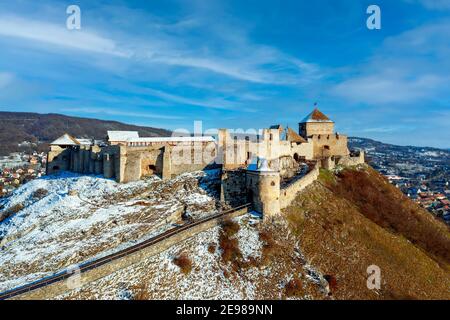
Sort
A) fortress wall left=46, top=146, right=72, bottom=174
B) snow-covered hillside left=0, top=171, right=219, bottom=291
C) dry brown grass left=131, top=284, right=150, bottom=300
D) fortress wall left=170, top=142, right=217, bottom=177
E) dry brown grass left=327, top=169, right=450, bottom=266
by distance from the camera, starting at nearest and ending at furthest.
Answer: dry brown grass left=131, top=284, right=150, bottom=300, snow-covered hillside left=0, top=171, right=219, bottom=291, dry brown grass left=327, top=169, right=450, bottom=266, fortress wall left=170, top=142, right=217, bottom=177, fortress wall left=46, top=146, right=72, bottom=174

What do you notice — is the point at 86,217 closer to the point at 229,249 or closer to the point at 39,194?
the point at 39,194

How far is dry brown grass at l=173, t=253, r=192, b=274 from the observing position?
24.4 m

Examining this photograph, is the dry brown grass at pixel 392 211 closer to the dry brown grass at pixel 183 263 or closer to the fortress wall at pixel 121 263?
the fortress wall at pixel 121 263

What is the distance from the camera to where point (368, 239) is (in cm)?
3105

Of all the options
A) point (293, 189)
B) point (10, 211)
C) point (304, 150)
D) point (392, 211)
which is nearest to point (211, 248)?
point (293, 189)

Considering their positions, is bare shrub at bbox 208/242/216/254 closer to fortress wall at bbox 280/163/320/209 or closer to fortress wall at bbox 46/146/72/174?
fortress wall at bbox 280/163/320/209

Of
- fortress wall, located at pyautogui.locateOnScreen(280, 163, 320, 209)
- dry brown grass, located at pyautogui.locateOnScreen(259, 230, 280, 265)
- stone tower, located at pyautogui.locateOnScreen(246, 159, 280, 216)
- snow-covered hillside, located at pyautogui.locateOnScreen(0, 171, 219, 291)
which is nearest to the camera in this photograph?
dry brown grass, located at pyautogui.locateOnScreen(259, 230, 280, 265)

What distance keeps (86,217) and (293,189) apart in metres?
21.0

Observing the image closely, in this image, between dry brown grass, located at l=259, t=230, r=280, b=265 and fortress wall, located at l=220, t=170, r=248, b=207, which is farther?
fortress wall, located at l=220, t=170, r=248, b=207

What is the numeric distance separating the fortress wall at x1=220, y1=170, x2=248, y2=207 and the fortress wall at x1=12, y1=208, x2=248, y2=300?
132 inches

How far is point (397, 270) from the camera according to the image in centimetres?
2806

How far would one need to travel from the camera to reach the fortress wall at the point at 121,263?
20.9 m

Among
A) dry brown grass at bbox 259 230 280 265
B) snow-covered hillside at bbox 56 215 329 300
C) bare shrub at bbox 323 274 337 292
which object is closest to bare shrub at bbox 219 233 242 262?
snow-covered hillside at bbox 56 215 329 300
